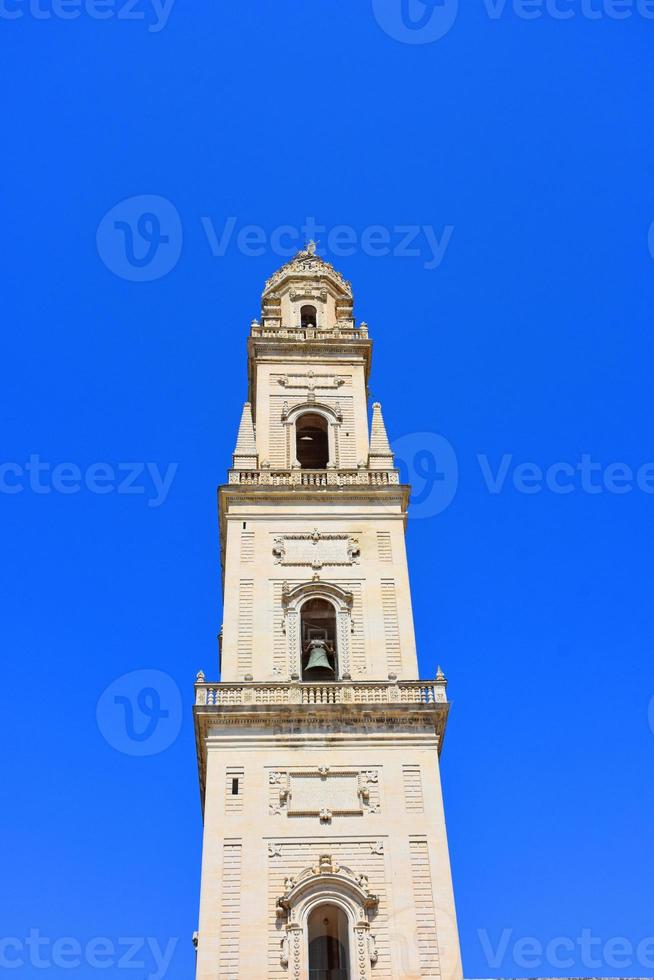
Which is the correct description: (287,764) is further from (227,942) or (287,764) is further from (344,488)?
(344,488)

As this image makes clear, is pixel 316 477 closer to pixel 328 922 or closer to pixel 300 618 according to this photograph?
pixel 300 618

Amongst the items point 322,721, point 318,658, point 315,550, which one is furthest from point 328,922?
point 315,550

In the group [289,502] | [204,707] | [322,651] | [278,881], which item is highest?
[289,502]

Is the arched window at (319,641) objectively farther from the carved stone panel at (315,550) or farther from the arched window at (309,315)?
the arched window at (309,315)

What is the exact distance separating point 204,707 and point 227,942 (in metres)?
6.90

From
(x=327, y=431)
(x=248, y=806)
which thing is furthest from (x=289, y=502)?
(x=248, y=806)

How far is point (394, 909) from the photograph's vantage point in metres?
30.9

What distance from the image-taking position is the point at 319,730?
34.3m

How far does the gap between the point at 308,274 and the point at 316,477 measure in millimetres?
13816

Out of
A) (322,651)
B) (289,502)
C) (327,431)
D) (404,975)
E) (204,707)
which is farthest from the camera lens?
(327,431)

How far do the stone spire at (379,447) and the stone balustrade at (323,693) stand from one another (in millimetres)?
9918

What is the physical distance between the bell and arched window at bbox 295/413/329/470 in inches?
387

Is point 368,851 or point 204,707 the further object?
point 204,707

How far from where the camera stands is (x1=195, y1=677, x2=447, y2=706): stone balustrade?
3488 centimetres
